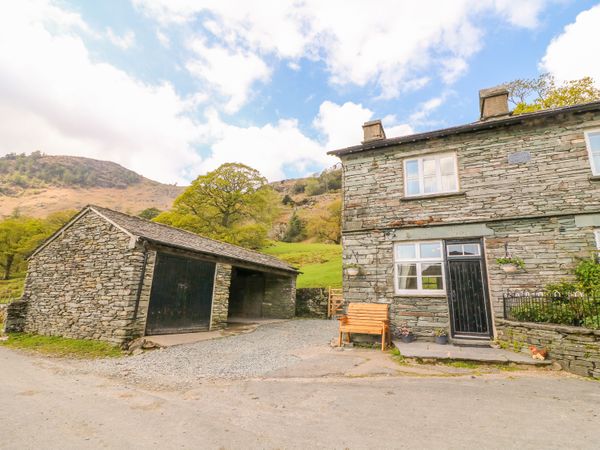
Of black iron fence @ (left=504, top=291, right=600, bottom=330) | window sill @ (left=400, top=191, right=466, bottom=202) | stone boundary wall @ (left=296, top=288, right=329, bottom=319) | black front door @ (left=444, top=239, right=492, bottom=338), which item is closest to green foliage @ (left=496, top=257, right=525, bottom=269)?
black front door @ (left=444, top=239, right=492, bottom=338)

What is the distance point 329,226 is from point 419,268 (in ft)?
107

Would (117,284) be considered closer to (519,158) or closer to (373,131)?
(373,131)

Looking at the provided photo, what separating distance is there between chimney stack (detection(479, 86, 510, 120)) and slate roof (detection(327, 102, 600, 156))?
1.28 ft

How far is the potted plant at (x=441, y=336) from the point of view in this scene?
8.00 meters

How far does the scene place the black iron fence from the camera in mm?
6066

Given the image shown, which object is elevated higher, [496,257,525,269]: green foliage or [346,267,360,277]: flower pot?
[496,257,525,269]: green foliage

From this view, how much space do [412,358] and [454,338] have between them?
2141 millimetres

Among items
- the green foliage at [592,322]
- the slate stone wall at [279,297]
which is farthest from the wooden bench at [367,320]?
the slate stone wall at [279,297]

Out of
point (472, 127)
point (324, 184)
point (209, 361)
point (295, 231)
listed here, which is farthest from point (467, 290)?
point (324, 184)

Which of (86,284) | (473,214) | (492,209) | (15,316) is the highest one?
(492,209)

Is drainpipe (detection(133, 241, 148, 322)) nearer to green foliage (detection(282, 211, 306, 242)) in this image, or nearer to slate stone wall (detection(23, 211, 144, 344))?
slate stone wall (detection(23, 211, 144, 344))

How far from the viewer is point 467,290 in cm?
840

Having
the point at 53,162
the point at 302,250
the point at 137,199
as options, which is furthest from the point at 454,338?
the point at 53,162

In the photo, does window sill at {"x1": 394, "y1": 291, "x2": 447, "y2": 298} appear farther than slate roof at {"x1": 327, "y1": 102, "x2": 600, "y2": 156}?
Yes
